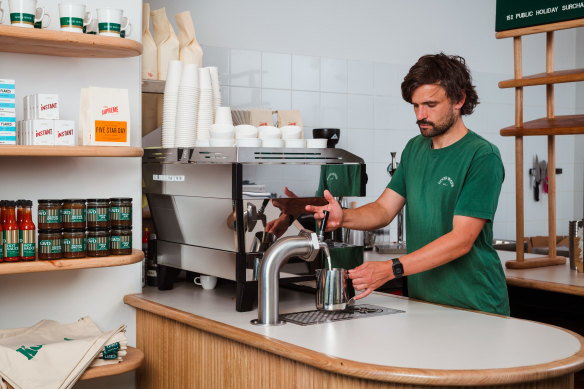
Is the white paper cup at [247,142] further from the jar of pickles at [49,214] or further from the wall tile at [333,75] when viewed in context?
the wall tile at [333,75]

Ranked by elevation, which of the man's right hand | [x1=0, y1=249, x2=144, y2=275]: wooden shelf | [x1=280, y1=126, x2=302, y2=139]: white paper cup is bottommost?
[x1=0, y1=249, x2=144, y2=275]: wooden shelf

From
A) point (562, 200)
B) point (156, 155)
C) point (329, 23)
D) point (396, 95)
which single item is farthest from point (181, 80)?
point (562, 200)

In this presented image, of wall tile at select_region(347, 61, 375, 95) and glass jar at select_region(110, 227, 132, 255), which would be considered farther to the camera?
wall tile at select_region(347, 61, 375, 95)

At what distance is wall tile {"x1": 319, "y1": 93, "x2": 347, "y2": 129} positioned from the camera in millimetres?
4156

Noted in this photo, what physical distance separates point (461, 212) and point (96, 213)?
112 cm

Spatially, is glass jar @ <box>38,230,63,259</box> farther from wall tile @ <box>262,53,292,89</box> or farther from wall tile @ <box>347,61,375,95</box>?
wall tile @ <box>347,61,375,95</box>

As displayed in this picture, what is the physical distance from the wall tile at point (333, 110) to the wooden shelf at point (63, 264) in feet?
6.94

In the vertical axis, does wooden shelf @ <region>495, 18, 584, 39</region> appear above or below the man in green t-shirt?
above

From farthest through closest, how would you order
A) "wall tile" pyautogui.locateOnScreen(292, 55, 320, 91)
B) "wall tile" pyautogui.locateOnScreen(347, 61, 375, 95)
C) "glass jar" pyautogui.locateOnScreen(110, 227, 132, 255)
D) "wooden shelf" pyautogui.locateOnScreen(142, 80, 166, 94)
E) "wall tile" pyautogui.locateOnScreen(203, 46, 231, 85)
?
"wall tile" pyautogui.locateOnScreen(347, 61, 375, 95)
"wall tile" pyautogui.locateOnScreen(292, 55, 320, 91)
"wall tile" pyautogui.locateOnScreen(203, 46, 231, 85)
"wooden shelf" pyautogui.locateOnScreen(142, 80, 166, 94)
"glass jar" pyautogui.locateOnScreen(110, 227, 132, 255)

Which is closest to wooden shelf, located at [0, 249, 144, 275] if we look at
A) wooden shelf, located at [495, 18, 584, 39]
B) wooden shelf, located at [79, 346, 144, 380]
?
wooden shelf, located at [79, 346, 144, 380]

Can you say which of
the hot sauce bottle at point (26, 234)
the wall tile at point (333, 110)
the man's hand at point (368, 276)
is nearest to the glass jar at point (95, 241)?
the hot sauce bottle at point (26, 234)

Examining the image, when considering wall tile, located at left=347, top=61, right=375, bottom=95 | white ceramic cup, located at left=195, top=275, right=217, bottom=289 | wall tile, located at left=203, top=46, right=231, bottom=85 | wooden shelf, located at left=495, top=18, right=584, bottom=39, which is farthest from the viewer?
wall tile, located at left=347, top=61, right=375, bottom=95

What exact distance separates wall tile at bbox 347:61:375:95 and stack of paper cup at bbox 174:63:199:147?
6.32 feet

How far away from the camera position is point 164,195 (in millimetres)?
2500
